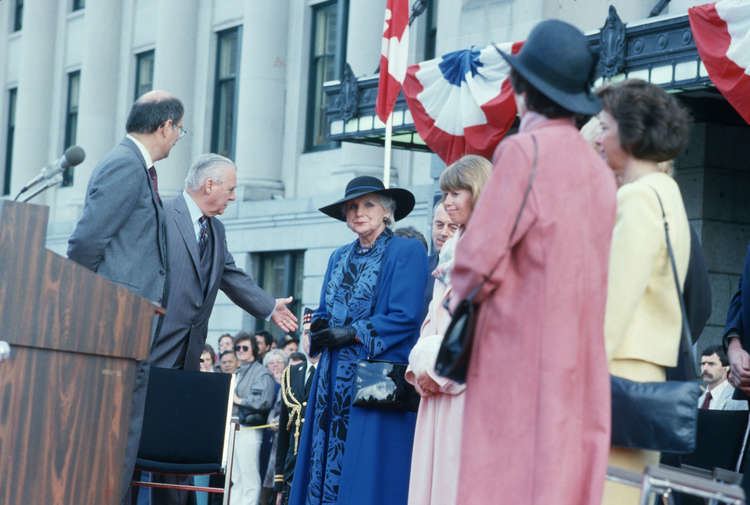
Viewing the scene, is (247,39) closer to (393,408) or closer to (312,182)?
(312,182)

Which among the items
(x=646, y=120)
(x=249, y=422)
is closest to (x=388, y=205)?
(x=646, y=120)

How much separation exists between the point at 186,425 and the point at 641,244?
3899 mm

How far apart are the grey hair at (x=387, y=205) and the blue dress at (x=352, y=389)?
79 millimetres

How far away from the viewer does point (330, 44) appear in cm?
2594

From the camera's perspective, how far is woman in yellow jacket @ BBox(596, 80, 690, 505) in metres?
5.20

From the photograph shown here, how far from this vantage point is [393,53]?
525 inches

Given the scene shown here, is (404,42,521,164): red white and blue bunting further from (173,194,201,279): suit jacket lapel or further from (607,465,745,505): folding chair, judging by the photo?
(607,465,745,505): folding chair

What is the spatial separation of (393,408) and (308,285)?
16607mm

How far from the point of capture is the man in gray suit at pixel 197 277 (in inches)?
329

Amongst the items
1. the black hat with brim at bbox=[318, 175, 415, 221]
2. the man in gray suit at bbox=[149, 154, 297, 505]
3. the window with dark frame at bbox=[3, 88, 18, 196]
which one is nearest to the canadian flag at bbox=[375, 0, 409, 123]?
the man in gray suit at bbox=[149, 154, 297, 505]

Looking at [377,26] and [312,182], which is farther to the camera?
[312,182]

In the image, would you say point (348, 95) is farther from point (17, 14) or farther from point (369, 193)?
point (17, 14)

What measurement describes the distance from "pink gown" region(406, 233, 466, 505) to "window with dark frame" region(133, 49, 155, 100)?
2488cm

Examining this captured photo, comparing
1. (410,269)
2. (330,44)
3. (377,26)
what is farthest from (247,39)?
(410,269)
